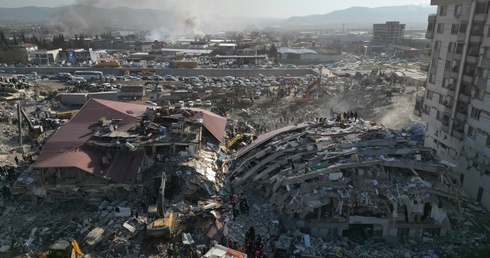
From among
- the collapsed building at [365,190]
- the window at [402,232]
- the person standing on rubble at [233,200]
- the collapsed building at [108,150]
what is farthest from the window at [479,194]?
the collapsed building at [108,150]

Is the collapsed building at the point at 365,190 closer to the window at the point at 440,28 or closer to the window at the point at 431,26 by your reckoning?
the window at the point at 440,28

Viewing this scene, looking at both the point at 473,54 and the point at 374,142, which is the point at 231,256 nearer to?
the point at 374,142

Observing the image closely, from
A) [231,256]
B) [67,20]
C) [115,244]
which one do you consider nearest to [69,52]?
[115,244]

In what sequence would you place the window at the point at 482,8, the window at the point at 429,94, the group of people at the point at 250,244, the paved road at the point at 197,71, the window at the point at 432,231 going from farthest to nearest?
the paved road at the point at 197,71
the window at the point at 429,94
the window at the point at 482,8
the window at the point at 432,231
the group of people at the point at 250,244

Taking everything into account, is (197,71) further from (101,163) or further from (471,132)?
(471,132)

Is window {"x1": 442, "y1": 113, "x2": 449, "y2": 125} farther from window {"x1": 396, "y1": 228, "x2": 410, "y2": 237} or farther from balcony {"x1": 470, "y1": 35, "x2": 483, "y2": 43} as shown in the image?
window {"x1": 396, "y1": 228, "x2": 410, "y2": 237}
